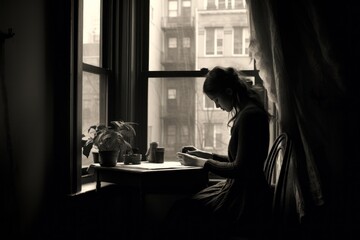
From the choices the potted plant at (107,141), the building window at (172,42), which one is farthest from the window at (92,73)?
the building window at (172,42)

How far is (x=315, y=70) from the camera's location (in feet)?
8.38

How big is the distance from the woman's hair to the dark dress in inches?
4.8

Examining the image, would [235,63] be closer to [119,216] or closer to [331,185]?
[331,185]

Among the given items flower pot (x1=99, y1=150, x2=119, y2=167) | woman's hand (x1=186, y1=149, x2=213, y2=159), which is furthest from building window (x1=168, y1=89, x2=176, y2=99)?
flower pot (x1=99, y1=150, x2=119, y2=167)

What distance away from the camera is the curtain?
253 cm

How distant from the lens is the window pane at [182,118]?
10.3ft

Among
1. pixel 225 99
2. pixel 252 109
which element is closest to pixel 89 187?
pixel 225 99

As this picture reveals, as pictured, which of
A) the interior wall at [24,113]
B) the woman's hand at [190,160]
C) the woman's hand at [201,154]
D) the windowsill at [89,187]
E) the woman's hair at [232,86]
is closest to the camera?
the interior wall at [24,113]

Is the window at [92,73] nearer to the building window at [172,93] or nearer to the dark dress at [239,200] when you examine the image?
the building window at [172,93]

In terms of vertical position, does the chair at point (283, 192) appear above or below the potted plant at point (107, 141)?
below

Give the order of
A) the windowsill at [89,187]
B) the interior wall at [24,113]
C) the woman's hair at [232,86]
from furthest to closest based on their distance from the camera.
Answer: the windowsill at [89,187] → the woman's hair at [232,86] → the interior wall at [24,113]

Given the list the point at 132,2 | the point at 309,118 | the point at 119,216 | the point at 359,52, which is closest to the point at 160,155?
the point at 119,216

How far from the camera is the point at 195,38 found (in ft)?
10.5

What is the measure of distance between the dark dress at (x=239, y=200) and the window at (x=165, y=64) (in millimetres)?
882
